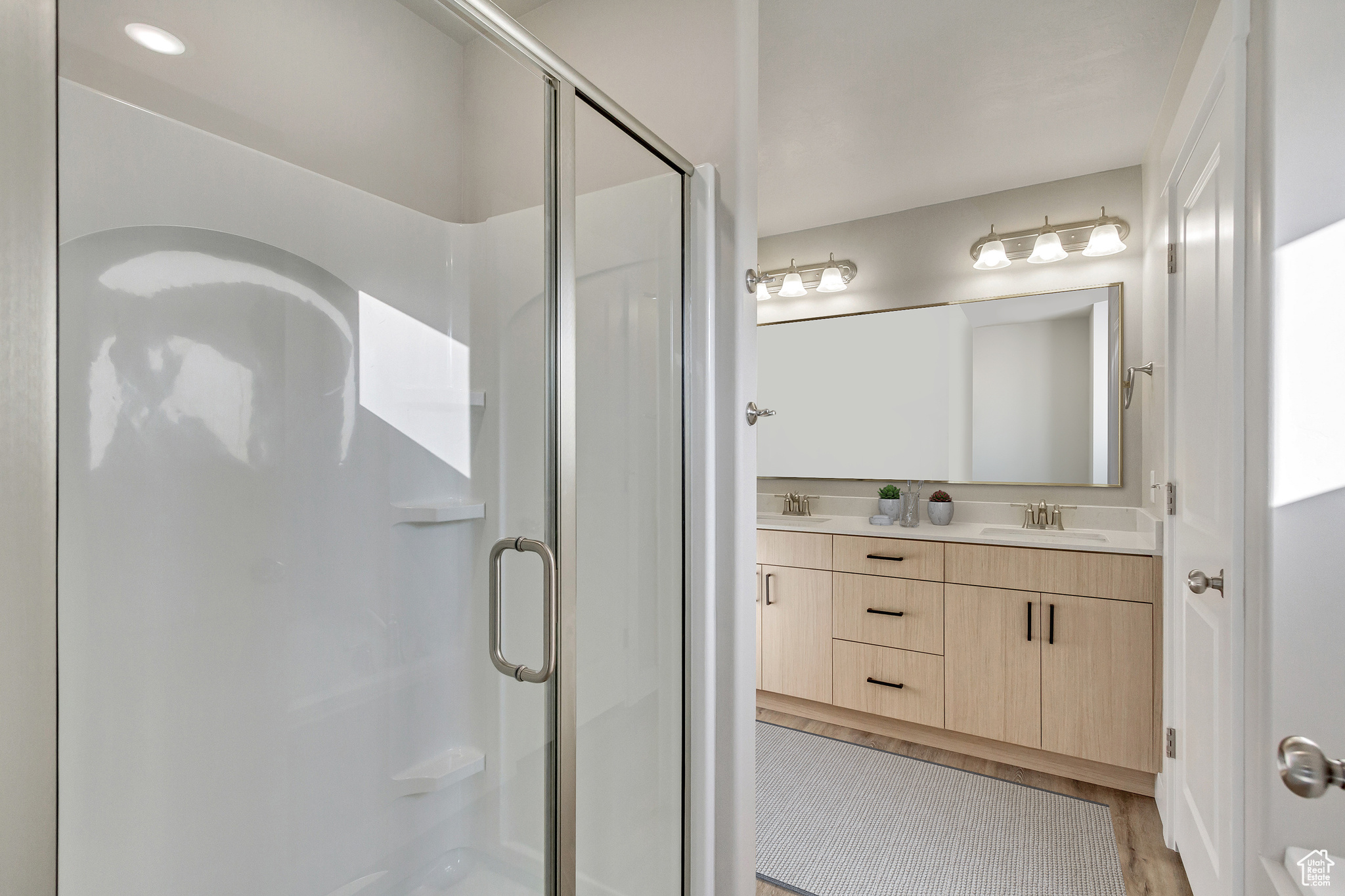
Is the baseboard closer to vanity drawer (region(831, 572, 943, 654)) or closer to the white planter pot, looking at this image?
vanity drawer (region(831, 572, 943, 654))

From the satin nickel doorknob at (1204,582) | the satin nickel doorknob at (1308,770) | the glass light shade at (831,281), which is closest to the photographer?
the satin nickel doorknob at (1308,770)

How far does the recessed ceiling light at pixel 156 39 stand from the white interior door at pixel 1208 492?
5.84 feet

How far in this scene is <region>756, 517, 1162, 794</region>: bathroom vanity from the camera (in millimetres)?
2293

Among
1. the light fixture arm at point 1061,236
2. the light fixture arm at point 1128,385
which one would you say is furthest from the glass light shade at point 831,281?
the light fixture arm at point 1128,385

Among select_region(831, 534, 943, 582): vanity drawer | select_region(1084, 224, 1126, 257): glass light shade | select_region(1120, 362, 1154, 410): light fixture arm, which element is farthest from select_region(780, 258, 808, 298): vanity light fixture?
select_region(1120, 362, 1154, 410): light fixture arm

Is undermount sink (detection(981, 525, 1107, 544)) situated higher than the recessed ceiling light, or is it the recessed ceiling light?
the recessed ceiling light

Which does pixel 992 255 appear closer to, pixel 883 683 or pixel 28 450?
pixel 883 683

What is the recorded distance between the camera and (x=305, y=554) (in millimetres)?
1125

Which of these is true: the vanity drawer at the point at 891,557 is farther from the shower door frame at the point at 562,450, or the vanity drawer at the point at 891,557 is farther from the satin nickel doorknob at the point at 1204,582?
the shower door frame at the point at 562,450

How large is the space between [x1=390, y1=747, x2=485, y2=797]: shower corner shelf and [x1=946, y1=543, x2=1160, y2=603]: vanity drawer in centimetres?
207

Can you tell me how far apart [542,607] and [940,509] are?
97.4 inches

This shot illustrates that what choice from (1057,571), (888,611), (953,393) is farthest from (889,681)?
(953,393)

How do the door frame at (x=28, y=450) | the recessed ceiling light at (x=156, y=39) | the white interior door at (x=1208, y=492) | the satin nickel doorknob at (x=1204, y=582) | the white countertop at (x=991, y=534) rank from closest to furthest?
the door frame at (x=28, y=450), the recessed ceiling light at (x=156, y=39), the white interior door at (x=1208, y=492), the satin nickel doorknob at (x=1204, y=582), the white countertop at (x=991, y=534)

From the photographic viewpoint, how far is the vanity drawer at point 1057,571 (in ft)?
7.47
